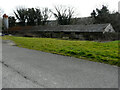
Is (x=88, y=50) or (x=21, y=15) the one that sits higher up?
(x=21, y=15)

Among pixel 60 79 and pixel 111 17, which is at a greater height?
pixel 111 17

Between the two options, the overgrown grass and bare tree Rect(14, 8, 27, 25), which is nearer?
the overgrown grass

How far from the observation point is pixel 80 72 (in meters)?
4.07

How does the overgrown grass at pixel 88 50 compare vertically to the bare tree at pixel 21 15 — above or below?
below

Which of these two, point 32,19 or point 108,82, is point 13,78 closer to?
point 108,82

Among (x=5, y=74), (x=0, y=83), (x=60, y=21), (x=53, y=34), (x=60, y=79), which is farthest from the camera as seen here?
(x=60, y=21)

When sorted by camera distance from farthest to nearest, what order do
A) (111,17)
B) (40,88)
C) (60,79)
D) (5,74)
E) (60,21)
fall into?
(60,21)
(111,17)
(5,74)
(60,79)
(40,88)

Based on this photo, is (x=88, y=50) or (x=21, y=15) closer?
(x=88, y=50)

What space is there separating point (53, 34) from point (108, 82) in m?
27.8

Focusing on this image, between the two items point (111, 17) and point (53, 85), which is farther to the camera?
point (111, 17)

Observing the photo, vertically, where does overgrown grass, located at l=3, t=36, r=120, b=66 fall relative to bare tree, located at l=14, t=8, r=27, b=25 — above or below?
below

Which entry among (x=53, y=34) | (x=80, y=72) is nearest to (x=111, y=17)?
(x=53, y=34)

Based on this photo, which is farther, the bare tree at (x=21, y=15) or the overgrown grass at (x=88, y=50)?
the bare tree at (x=21, y=15)

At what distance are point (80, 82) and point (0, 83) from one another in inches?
89.0
